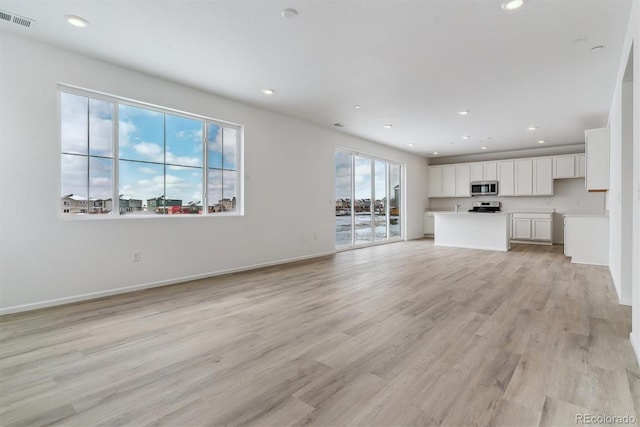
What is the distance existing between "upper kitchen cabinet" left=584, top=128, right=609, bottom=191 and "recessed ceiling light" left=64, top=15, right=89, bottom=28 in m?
6.54

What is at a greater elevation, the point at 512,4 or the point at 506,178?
the point at 512,4

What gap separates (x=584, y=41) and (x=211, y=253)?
5.29m

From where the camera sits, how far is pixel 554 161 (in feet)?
27.9

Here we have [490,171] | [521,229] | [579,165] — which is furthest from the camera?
[490,171]

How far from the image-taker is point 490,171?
9.57 metres

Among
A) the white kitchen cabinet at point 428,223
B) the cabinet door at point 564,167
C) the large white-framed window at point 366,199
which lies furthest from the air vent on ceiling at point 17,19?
the cabinet door at point 564,167

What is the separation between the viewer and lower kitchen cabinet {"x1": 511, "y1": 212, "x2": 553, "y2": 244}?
8477 millimetres

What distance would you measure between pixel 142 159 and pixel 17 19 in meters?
1.74

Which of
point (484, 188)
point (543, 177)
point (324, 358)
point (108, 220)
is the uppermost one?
point (543, 177)

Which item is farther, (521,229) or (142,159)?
(521,229)

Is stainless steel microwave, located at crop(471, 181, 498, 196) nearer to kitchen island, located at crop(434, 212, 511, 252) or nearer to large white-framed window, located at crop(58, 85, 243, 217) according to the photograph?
kitchen island, located at crop(434, 212, 511, 252)

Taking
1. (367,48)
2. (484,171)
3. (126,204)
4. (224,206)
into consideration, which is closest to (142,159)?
(126,204)

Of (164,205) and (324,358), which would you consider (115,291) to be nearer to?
(164,205)

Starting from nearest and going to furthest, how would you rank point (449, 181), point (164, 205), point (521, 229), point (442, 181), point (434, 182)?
point (164, 205) → point (521, 229) → point (449, 181) → point (442, 181) → point (434, 182)
